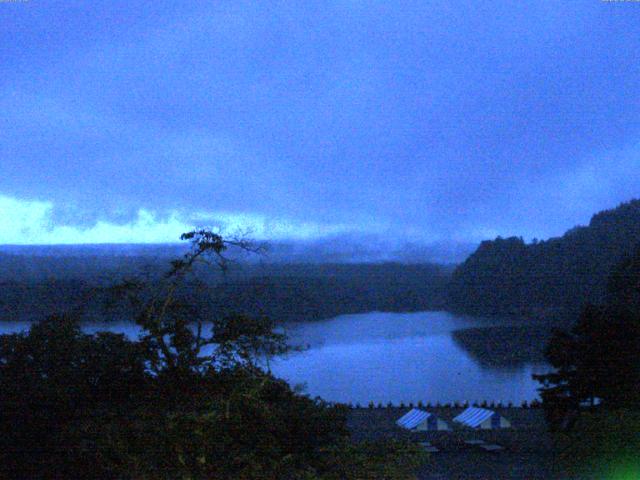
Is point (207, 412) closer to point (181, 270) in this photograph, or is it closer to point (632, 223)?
point (181, 270)

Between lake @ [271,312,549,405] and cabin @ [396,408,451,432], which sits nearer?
lake @ [271,312,549,405]

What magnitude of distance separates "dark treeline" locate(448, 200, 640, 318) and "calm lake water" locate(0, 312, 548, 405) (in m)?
1.50

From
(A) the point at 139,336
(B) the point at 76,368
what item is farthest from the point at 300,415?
(B) the point at 76,368

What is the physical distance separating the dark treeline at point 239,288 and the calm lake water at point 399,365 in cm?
35

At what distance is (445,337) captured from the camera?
17.5 m

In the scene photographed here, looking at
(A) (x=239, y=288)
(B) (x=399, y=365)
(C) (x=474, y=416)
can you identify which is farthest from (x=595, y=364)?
(A) (x=239, y=288)

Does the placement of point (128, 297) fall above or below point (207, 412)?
above

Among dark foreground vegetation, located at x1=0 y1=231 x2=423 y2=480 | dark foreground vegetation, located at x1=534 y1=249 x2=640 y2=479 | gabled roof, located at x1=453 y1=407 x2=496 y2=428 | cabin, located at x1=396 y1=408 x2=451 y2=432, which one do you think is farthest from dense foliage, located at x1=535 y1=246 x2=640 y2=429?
dark foreground vegetation, located at x1=0 y1=231 x2=423 y2=480

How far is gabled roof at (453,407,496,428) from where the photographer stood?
1403cm

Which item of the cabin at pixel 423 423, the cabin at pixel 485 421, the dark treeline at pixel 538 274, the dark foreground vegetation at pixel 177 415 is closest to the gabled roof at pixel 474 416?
the cabin at pixel 485 421

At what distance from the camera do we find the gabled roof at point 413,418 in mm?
13828

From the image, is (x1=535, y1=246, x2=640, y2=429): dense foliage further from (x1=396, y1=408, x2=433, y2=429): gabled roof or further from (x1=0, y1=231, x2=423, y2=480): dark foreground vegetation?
(x1=0, y1=231, x2=423, y2=480): dark foreground vegetation

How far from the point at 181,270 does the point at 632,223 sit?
27.6m

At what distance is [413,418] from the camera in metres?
14.3
